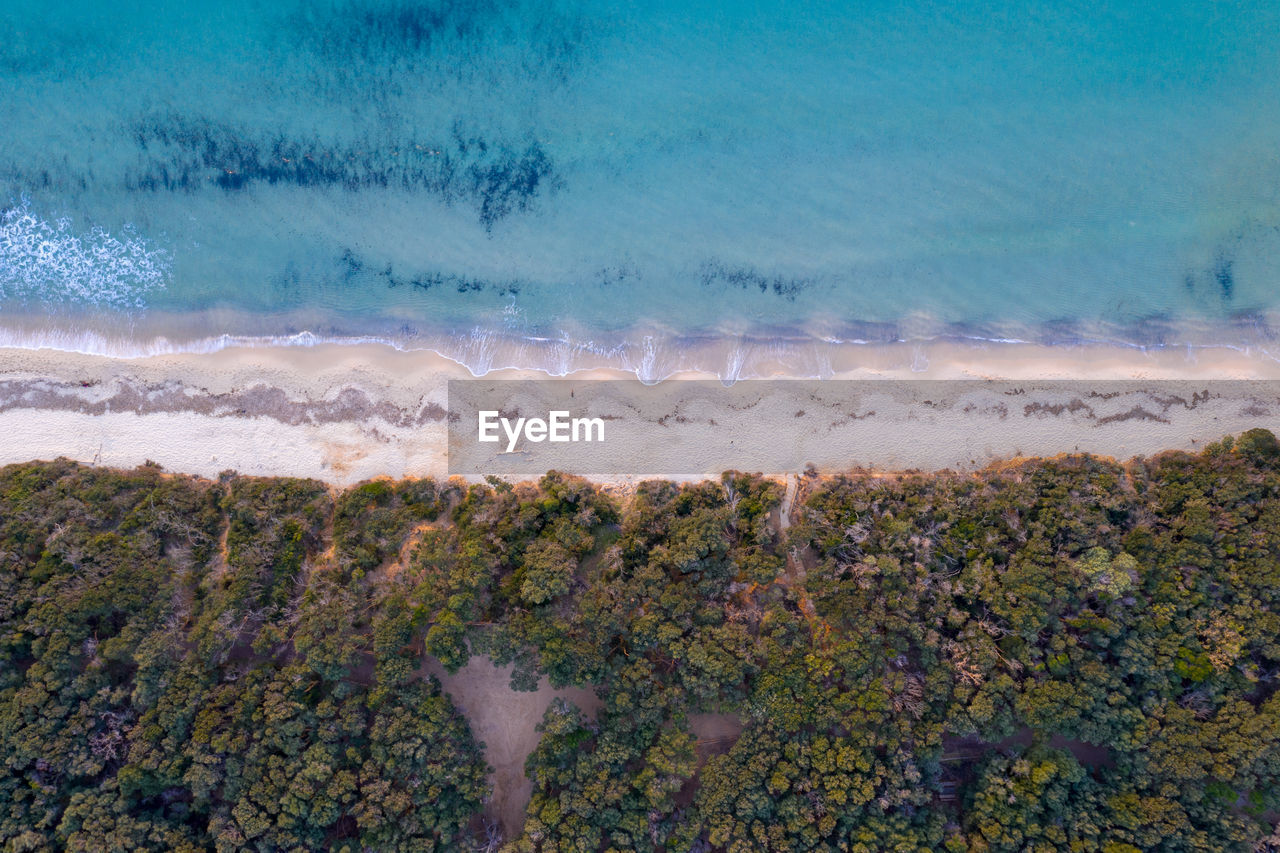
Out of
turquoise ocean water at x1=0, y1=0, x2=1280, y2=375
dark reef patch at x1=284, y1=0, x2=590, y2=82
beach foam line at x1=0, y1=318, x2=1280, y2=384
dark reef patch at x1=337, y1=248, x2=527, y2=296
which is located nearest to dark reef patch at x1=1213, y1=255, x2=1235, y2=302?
turquoise ocean water at x1=0, y1=0, x2=1280, y2=375

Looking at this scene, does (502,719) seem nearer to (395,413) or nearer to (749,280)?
(395,413)

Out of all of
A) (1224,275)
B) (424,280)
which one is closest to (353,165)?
(424,280)

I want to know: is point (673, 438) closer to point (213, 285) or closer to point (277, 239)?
point (277, 239)

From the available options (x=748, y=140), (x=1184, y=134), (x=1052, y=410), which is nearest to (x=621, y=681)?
(x=1052, y=410)

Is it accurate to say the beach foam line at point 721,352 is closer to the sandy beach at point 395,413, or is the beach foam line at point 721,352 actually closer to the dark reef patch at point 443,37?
the sandy beach at point 395,413

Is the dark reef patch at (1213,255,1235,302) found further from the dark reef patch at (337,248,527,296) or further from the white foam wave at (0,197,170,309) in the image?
the white foam wave at (0,197,170,309)

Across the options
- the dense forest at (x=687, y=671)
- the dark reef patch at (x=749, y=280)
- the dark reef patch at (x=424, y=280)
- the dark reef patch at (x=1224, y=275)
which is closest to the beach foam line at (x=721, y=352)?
the dark reef patch at (x=424, y=280)
